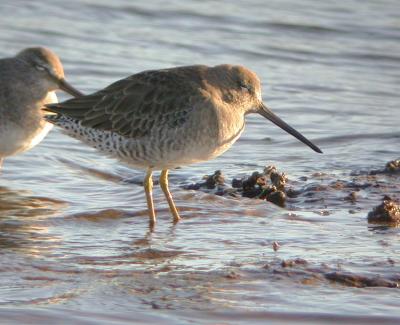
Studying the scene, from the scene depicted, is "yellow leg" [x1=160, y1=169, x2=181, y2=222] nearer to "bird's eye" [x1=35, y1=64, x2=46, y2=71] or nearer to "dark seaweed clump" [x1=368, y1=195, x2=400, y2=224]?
"dark seaweed clump" [x1=368, y1=195, x2=400, y2=224]

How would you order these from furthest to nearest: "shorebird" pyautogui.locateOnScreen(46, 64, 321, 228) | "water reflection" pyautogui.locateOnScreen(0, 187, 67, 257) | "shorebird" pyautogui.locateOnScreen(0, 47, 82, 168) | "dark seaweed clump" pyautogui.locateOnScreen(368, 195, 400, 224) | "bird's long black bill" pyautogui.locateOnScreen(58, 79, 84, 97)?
"bird's long black bill" pyautogui.locateOnScreen(58, 79, 84, 97) < "shorebird" pyautogui.locateOnScreen(0, 47, 82, 168) < "shorebird" pyautogui.locateOnScreen(46, 64, 321, 228) < "dark seaweed clump" pyautogui.locateOnScreen(368, 195, 400, 224) < "water reflection" pyautogui.locateOnScreen(0, 187, 67, 257)

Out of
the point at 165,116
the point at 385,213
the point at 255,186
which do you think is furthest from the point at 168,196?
the point at 385,213

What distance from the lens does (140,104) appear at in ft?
27.8

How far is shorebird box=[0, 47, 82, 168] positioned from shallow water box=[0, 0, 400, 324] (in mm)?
409

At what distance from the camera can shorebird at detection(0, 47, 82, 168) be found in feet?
30.8

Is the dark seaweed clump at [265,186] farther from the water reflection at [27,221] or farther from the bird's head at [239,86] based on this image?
the water reflection at [27,221]

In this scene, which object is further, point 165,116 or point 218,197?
point 218,197

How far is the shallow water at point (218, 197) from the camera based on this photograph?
6.44 metres

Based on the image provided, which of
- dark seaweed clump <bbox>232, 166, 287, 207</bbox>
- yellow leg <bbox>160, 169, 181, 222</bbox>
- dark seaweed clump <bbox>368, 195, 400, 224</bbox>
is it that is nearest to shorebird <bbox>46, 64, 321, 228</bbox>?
yellow leg <bbox>160, 169, 181, 222</bbox>

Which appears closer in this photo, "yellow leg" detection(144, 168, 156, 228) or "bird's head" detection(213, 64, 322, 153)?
"yellow leg" detection(144, 168, 156, 228)

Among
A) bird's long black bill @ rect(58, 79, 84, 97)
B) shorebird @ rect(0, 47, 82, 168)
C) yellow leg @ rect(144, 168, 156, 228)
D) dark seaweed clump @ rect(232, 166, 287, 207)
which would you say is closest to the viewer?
yellow leg @ rect(144, 168, 156, 228)

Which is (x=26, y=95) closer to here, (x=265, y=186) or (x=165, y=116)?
(x=165, y=116)

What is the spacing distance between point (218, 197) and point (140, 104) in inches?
41.0

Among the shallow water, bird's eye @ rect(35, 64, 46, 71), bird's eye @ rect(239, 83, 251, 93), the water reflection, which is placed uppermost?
bird's eye @ rect(239, 83, 251, 93)
